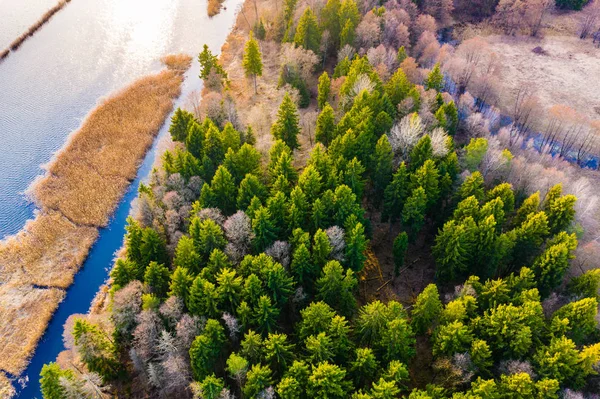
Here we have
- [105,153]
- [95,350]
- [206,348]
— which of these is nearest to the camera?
[206,348]

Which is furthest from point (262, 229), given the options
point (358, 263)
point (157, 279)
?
point (157, 279)

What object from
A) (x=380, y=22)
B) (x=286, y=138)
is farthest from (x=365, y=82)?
(x=380, y=22)

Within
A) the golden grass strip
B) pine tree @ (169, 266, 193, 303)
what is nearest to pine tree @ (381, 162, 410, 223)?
pine tree @ (169, 266, 193, 303)

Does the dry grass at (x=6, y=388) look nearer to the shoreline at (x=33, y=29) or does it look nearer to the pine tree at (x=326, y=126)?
the pine tree at (x=326, y=126)

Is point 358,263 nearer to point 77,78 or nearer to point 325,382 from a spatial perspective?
point 325,382

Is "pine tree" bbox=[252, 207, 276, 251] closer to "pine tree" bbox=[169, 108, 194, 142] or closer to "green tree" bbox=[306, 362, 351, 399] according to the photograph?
"green tree" bbox=[306, 362, 351, 399]

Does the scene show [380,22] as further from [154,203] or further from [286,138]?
[154,203]
